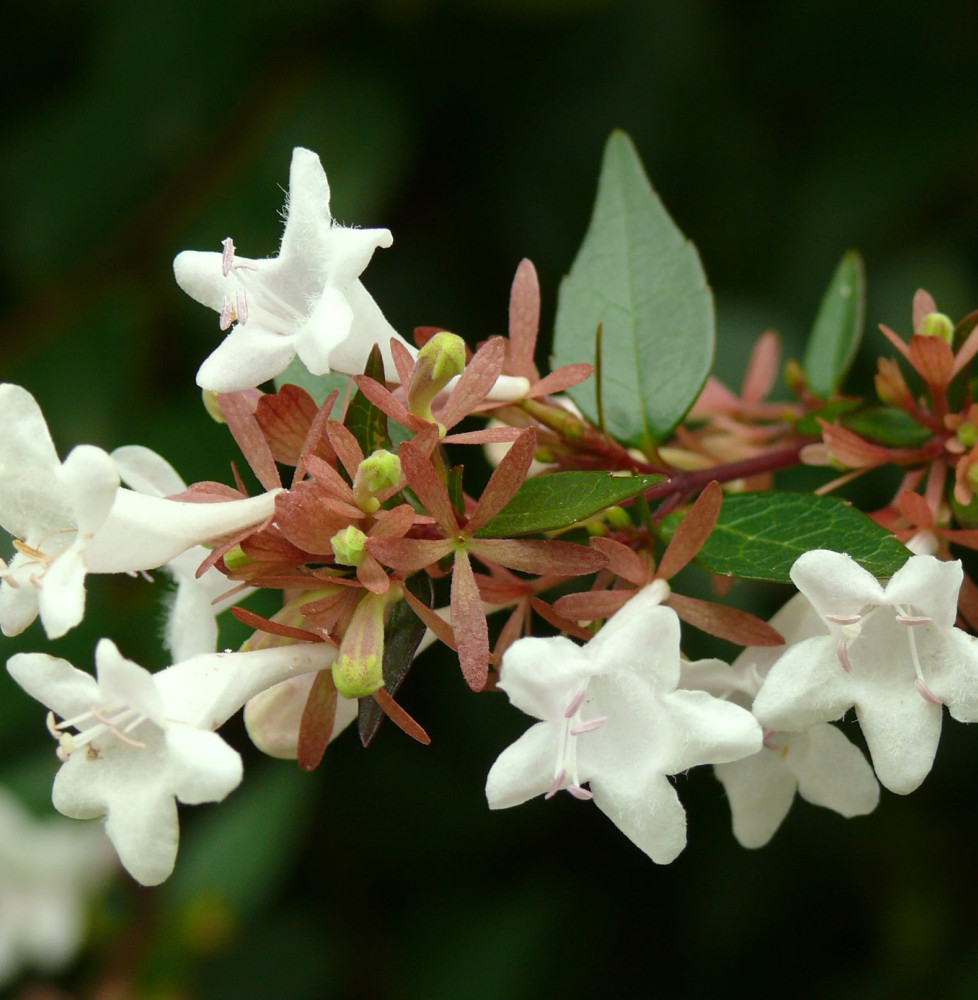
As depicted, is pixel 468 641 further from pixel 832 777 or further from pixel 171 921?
pixel 171 921

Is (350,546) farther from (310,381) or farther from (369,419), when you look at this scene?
(310,381)

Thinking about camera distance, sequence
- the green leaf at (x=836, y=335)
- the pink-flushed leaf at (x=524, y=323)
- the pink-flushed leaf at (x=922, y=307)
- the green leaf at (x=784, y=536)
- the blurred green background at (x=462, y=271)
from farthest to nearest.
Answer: the blurred green background at (x=462, y=271) → the green leaf at (x=836, y=335) → the pink-flushed leaf at (x=922, y=307) → the pink-flushed leaf at (x=524, y=323) → the green leaf at (x=784, y=536)

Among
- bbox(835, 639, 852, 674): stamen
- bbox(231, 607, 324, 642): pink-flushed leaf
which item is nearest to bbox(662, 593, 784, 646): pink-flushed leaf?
bbox(835, 639, 852, 674): stamen

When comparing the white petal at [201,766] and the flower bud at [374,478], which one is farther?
the flower bud at [374,478]

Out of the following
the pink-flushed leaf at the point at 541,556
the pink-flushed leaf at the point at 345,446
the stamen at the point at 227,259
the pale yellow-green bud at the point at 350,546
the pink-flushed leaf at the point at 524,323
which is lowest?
the pink-flushed leaf at the point at 541,556

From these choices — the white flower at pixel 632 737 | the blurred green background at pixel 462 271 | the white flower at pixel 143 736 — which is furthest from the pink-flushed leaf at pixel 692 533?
the blurred green background at pixel 462 271

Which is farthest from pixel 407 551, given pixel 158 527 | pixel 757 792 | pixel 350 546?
pixel 757 792

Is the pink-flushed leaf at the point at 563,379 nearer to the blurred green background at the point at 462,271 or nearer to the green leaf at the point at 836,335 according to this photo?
the green leaf at the point at 836,335
